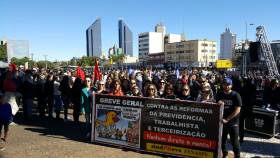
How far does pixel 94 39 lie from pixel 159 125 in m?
165

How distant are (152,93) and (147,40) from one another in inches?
7257

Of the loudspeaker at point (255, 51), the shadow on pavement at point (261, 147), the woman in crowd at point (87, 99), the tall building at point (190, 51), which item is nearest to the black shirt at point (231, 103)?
the shadow on pavement at point (261, 147)

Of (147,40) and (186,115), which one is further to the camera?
(147,40)

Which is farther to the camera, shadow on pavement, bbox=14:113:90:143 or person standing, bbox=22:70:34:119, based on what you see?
person standing, bbox=22:70:34:119

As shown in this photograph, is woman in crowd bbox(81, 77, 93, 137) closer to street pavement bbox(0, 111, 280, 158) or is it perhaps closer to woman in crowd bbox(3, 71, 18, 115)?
street pavement bbox(0, 111, 280, 158)

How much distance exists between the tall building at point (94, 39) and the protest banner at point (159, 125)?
15273 centimetres

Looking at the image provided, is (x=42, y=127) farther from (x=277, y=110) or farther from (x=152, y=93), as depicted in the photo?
(x=277, y=110)

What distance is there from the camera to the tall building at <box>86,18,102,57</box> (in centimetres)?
16440

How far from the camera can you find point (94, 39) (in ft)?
563

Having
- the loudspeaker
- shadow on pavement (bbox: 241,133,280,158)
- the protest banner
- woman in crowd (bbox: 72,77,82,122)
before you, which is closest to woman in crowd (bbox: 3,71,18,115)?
woman in crowd (bbox: 72,77,82,122)

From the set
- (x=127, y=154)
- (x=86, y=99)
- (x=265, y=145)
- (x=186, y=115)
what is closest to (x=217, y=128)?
(x=186, y=115)

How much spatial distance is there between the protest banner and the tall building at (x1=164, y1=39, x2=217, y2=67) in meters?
135

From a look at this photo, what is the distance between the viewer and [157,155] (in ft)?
29.5

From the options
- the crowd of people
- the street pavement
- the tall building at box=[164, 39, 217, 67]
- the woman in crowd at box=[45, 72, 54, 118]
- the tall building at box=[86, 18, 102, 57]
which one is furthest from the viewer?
the tall building at box=[86, 18, 102, 57]
